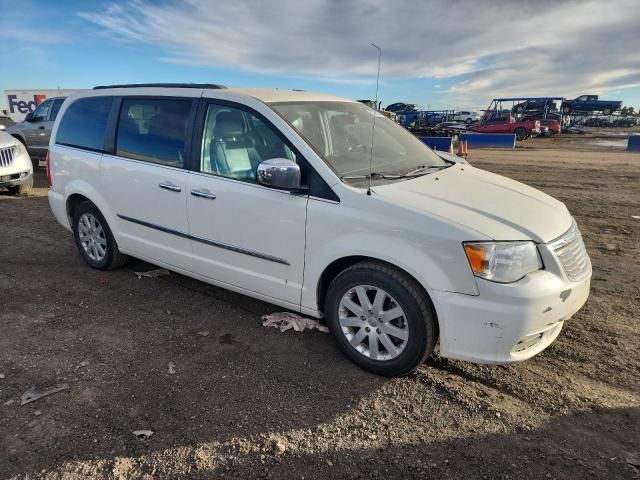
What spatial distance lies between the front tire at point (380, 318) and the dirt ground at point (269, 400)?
5.9 inches

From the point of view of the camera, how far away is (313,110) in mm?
3814

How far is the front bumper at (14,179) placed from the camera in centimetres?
884

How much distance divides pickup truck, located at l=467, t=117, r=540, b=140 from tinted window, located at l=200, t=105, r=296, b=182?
98.6ft

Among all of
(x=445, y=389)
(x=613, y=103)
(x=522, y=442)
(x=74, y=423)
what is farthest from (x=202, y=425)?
(x=613, y=103)

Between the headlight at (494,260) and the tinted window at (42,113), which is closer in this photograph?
the headlight at (494,260)

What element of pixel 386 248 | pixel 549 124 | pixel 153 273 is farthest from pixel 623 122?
pixel 386 248

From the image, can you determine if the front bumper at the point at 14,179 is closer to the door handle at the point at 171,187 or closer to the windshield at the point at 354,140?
the door handle at the point at 171,187

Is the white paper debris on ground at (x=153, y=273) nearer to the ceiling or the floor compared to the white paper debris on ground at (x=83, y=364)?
nearer to the ceiling

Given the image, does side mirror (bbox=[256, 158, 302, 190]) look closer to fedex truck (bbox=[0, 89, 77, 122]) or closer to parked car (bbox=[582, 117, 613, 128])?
fedex truck (bbox=[0, 89, 77, 122])

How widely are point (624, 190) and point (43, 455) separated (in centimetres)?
1090

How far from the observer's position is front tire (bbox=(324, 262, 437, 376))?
2.89m

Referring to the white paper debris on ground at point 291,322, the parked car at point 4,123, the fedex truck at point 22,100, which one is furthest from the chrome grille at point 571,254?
the fedex truck at point 22,100

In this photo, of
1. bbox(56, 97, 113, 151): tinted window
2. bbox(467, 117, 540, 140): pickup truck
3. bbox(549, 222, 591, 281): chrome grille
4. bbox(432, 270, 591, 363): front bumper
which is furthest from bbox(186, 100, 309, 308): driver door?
bbox(467, 117, 540, 140): pickup truck

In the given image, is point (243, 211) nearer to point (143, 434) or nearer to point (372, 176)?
point (372, 176)
